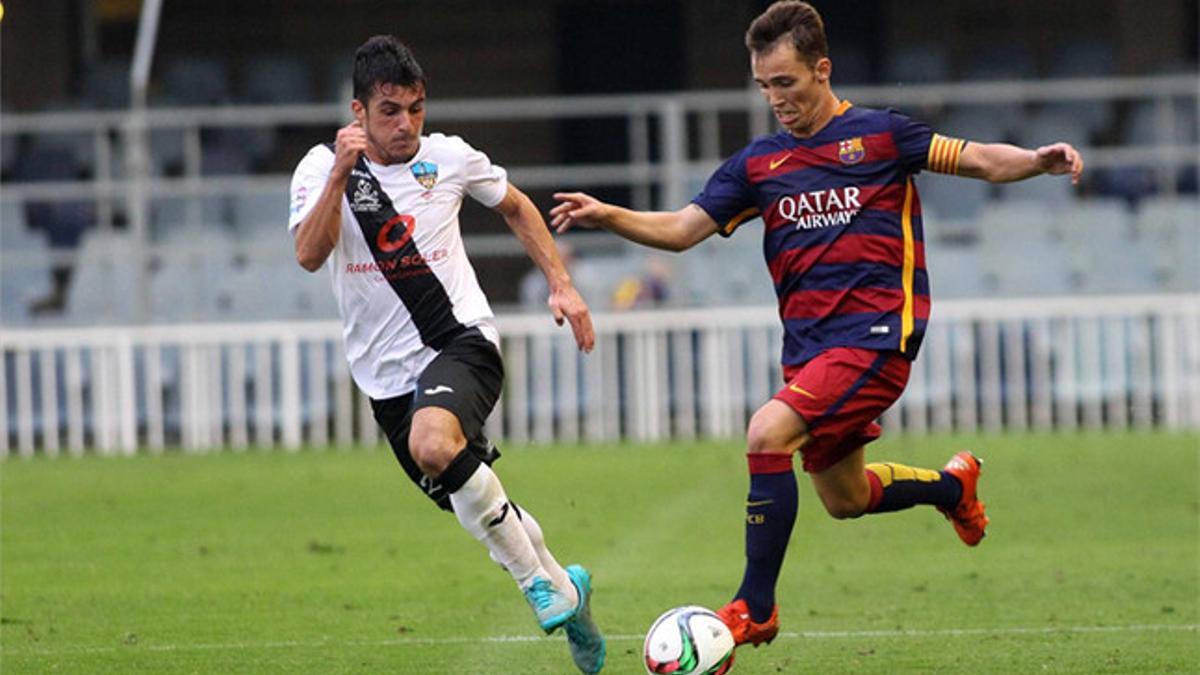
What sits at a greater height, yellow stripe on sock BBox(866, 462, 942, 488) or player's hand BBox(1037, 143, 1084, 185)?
player's hand BBox(1037, 143, 1084, 185)

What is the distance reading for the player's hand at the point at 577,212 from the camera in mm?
8344

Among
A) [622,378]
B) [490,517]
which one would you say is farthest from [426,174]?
[622,378]

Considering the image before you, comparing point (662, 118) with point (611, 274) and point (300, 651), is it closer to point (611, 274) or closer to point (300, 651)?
point (611, 274)

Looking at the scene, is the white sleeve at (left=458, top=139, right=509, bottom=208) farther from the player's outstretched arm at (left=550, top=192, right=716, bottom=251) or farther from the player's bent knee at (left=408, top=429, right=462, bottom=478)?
the player's bent knee at (left=408, top=429, right=462, bottom=478)

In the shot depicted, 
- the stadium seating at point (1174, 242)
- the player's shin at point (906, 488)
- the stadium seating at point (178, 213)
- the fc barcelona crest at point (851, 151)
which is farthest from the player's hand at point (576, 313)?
the stadium seating at point (178, 213)

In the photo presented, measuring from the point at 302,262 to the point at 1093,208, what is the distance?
1454 cm

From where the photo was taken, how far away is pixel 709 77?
26281 mm

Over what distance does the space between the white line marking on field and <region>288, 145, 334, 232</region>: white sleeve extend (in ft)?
5.81

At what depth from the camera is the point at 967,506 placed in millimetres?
9289

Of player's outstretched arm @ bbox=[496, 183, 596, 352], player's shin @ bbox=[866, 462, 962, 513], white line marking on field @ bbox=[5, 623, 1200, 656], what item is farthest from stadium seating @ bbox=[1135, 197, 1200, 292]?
player's outstretched arm @ bbox=[496, 183, 596, 352]

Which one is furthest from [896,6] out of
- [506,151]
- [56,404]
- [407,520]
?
[407,520]

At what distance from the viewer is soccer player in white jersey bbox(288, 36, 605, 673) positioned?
8000 millimetres

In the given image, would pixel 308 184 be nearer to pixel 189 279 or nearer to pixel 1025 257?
pixel 189 279

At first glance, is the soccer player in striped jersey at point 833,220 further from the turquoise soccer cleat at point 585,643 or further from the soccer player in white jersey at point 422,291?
the turquoise soccer cleat at point 585,643
